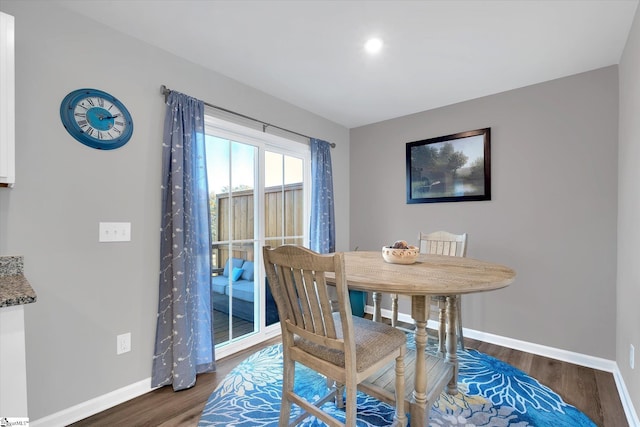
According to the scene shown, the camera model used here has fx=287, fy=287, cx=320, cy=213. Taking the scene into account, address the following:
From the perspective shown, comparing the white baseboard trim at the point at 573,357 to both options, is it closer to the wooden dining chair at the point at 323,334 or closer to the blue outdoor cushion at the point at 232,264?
the wooden dining chair at the point at 323,334

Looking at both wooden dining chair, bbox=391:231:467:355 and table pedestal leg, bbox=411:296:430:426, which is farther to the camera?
wooden dining chair, bbox=391:231:467:355

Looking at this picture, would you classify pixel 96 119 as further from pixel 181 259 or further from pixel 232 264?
pixel 232 264

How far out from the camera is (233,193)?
264 cm

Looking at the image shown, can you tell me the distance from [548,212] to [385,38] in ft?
6.73

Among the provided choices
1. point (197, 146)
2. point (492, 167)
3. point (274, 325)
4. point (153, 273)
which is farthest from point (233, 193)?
point (492, 167)

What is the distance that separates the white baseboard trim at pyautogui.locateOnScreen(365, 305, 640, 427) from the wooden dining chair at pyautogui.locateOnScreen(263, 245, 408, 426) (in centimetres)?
151

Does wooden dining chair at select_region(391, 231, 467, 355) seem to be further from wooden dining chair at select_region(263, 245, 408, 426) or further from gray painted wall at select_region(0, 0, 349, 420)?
gray painted wall at select_region(0, 0, 349, 420)

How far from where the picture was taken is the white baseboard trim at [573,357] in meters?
1.76

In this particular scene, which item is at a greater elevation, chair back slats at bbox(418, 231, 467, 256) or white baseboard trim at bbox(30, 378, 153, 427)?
chair back slats at bbox(418, 231, 467, 256)

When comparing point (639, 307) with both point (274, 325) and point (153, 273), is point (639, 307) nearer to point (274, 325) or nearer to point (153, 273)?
point (274, 325)

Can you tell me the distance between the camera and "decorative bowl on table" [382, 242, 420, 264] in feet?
5.68

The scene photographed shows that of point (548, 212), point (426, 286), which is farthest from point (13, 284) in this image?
point (548, 212)

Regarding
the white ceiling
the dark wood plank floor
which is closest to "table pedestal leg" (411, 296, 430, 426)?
the dark wood plank floor

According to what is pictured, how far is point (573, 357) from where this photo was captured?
239 centimetres
